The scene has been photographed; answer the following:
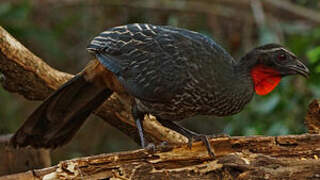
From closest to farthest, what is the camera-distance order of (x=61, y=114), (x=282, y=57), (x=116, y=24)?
(x=282, y=57) → (x=61, y=114) → (x=116, y=24)

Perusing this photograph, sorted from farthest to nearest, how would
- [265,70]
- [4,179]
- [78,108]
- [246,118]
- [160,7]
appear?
[160,7], [246,118], [78,108], [265,70], [4,179]

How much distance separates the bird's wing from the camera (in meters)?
3.34

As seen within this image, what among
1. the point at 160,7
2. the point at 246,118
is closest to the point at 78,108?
the point at 246,118

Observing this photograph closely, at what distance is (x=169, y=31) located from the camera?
3.52 meters

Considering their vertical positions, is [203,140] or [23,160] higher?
[203,140]

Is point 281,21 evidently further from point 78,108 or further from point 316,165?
point 316,165

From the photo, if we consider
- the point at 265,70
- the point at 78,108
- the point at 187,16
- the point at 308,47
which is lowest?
the point at 78,108

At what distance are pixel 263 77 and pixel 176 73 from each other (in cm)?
51

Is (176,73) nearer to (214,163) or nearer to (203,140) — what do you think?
(203,140)

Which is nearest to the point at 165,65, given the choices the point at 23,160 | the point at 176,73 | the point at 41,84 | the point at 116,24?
the point at 176,73

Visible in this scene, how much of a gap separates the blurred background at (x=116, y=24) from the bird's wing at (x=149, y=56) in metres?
2.43

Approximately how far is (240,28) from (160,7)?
48.2 inches

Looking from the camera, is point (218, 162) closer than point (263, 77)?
Yes

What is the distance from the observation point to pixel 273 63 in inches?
132
